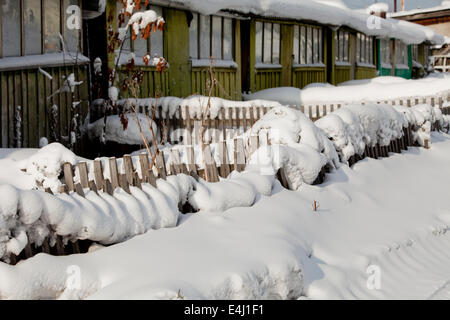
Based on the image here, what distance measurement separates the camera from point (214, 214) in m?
5.24

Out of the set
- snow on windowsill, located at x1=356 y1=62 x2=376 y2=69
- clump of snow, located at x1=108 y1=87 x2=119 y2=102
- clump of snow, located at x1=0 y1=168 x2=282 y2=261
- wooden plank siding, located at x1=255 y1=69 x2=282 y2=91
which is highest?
snow on windowsill, located at x1=356 y1=62 x2=376 y2=69

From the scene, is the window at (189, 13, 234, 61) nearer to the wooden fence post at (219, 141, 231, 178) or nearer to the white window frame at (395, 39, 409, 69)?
the wooden fence post at (219, 141, 231, 178)

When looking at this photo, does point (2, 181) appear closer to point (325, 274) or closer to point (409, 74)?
point (325, 274)

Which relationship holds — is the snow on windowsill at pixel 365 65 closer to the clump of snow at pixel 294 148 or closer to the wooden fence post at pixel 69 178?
the clump of snow at pixel 294 148

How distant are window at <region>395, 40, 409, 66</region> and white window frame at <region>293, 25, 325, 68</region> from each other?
872cm

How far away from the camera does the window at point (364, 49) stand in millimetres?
23828

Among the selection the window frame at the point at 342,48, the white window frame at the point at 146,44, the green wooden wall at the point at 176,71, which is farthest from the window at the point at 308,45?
the white window frame at the point at 146,44

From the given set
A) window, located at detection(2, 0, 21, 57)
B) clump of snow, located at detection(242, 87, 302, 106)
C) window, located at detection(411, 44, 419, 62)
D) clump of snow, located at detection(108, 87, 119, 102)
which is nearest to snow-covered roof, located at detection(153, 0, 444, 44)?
clump of snow, located at detection(242, 87, 302, 106)

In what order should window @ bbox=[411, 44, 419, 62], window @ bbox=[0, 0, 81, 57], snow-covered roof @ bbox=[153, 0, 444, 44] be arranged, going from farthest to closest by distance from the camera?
window @ bbox=[411, 44, 419, 62], snow-covered roof @ bbox=[153, 0, 444, 44], window @ bbox=[0, 0, 81, 57]

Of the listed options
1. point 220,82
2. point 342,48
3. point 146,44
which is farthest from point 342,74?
point 146,44

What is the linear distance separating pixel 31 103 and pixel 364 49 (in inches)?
726

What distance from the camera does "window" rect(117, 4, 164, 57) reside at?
11.9m

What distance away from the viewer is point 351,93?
17.6 m

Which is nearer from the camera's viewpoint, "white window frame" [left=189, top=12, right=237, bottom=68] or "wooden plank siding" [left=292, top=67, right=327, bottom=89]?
"white window frame" [left=189, top=12, right=237, bottom=68]
